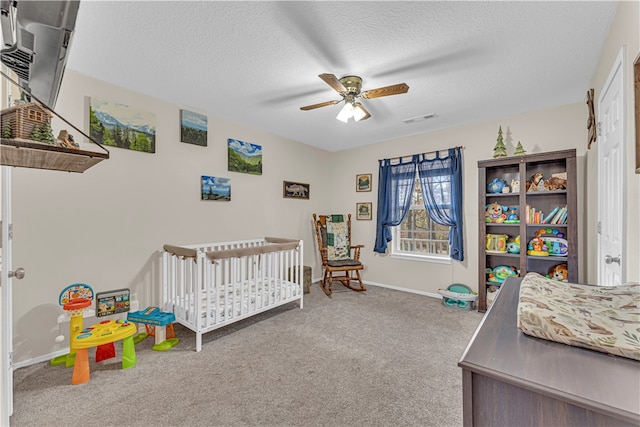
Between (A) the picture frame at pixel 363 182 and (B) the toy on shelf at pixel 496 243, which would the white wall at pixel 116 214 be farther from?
(B) the toy on shelf at pixel 496 243

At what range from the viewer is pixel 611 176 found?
177 centimetres

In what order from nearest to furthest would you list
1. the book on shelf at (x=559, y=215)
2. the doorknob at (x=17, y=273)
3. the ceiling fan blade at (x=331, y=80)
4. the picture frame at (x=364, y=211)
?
the doorknob at (x=17, y=273), the ceiling fan blade at (x=331, y=80), the book on shelf at (x=559, y=215), the picture frame at (x=364, y=211)

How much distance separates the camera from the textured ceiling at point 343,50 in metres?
1.60

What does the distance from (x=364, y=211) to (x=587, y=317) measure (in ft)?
12.6

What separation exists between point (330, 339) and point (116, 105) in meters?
3.04

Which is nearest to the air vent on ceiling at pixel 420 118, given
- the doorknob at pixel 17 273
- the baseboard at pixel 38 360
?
the doorknob at pixel 17 273

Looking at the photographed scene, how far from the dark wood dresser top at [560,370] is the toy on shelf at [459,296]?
2.74 metres

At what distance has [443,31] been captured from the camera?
1.77 m

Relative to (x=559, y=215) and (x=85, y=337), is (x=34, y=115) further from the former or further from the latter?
(x=559, y=215)

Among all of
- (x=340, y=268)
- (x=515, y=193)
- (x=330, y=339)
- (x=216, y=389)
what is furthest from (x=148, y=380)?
(x=515, y=193)

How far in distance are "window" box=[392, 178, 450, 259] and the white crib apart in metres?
2.02

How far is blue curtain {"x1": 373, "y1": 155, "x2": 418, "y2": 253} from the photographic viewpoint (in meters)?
4.13

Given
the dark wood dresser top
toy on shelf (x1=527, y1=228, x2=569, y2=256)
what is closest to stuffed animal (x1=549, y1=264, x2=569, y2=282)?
toy on shelf (x1=527, y1=228, x2=569, y2=256)

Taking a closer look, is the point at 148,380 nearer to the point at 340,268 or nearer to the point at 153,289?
the point at 153,289
